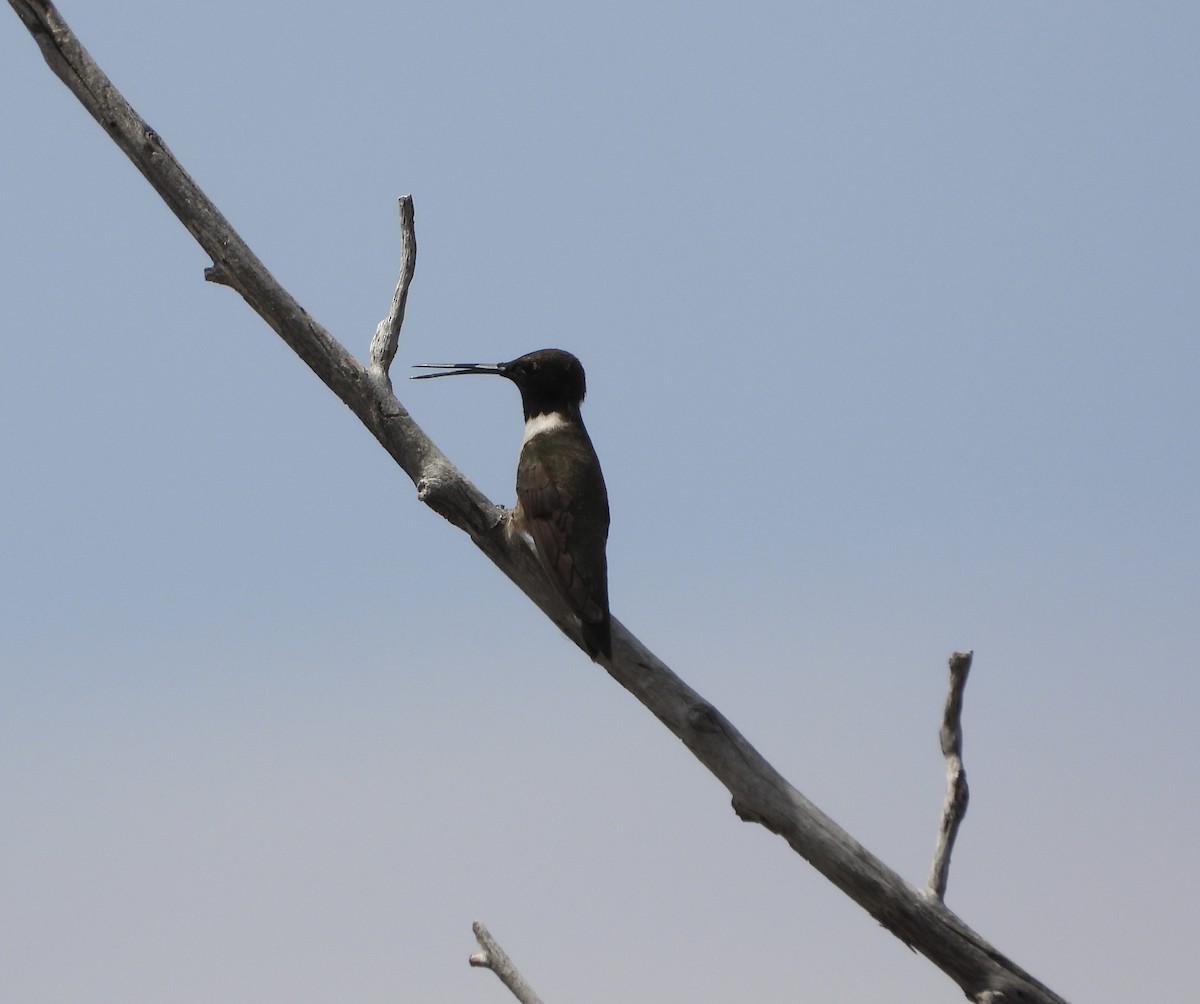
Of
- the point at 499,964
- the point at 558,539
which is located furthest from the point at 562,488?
the point at 499,964

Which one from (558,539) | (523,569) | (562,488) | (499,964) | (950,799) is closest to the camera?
(950,799)

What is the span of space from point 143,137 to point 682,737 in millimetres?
3561

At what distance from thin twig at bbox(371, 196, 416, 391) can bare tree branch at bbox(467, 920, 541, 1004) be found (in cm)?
254

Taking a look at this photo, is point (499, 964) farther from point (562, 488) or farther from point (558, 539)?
point (562, 488)

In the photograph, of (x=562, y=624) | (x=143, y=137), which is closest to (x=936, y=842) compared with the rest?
(x=562, y=624)

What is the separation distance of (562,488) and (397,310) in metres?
1.37

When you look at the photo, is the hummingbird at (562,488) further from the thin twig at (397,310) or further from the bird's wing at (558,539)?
the thin twig at (397,310)

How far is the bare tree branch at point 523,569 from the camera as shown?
18.3 feet

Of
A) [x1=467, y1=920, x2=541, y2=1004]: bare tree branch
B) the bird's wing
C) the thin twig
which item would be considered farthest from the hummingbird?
[x1=467, y1=920, x2=541, y2=1004]: bare tree branch

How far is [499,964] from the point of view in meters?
6.22

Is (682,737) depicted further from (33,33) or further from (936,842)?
(33,33)

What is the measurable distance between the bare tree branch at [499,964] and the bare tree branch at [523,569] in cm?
134

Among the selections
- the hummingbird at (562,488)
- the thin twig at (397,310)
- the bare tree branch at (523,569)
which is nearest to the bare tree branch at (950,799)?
the bare tree branch at (523,569)

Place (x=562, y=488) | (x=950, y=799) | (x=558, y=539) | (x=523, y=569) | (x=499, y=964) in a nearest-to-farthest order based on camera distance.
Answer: (x=950, y=799)
(x=499, y=964)
(x=523, y=569)
(x=558, y=539)
(x=562, y=488)
